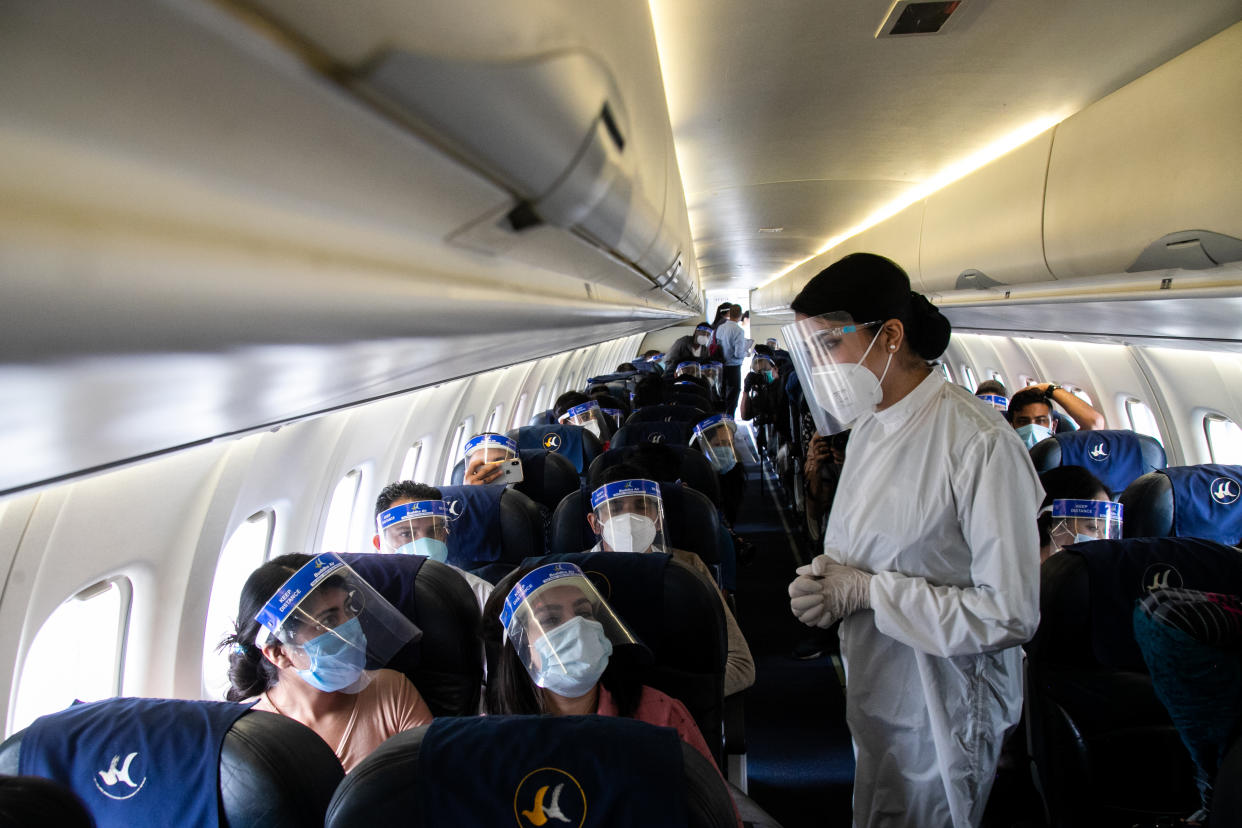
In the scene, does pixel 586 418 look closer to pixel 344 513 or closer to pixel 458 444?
pixel 458 444

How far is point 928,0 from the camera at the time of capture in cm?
254

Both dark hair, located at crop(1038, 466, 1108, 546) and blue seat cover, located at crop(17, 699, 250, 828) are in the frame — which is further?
dark hair, located at crop(1038, 466, 1108, 546)

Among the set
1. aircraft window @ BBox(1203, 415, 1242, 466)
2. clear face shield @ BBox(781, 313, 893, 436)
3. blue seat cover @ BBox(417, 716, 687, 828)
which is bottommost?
aircraft window @ BBox(1203, 415, 1242, 466)

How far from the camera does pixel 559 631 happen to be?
7.21ft

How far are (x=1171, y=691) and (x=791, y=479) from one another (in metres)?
7.10

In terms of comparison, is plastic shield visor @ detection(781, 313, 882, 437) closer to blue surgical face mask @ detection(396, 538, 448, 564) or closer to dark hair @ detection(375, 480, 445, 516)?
blue surgical face mask @ detection(396, 538, 448, 564)

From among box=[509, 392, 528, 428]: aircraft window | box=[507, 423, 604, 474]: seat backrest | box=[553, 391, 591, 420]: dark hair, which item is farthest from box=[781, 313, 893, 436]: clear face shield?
box=[509, 392, 528, 428]: aircraft window

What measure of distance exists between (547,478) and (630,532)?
180cm

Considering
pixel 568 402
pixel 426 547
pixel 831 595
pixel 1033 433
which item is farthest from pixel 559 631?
pixel 568 402

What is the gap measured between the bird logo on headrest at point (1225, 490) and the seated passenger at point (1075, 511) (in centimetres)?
70

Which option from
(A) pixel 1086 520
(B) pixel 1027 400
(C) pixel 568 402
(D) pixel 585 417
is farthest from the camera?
(C) pixel 568 402

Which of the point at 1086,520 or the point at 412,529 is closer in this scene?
the point at 1086,520

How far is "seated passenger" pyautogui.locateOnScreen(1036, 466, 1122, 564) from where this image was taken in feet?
10.9

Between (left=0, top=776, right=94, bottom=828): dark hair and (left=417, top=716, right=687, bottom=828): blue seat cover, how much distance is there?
1.71 feet
